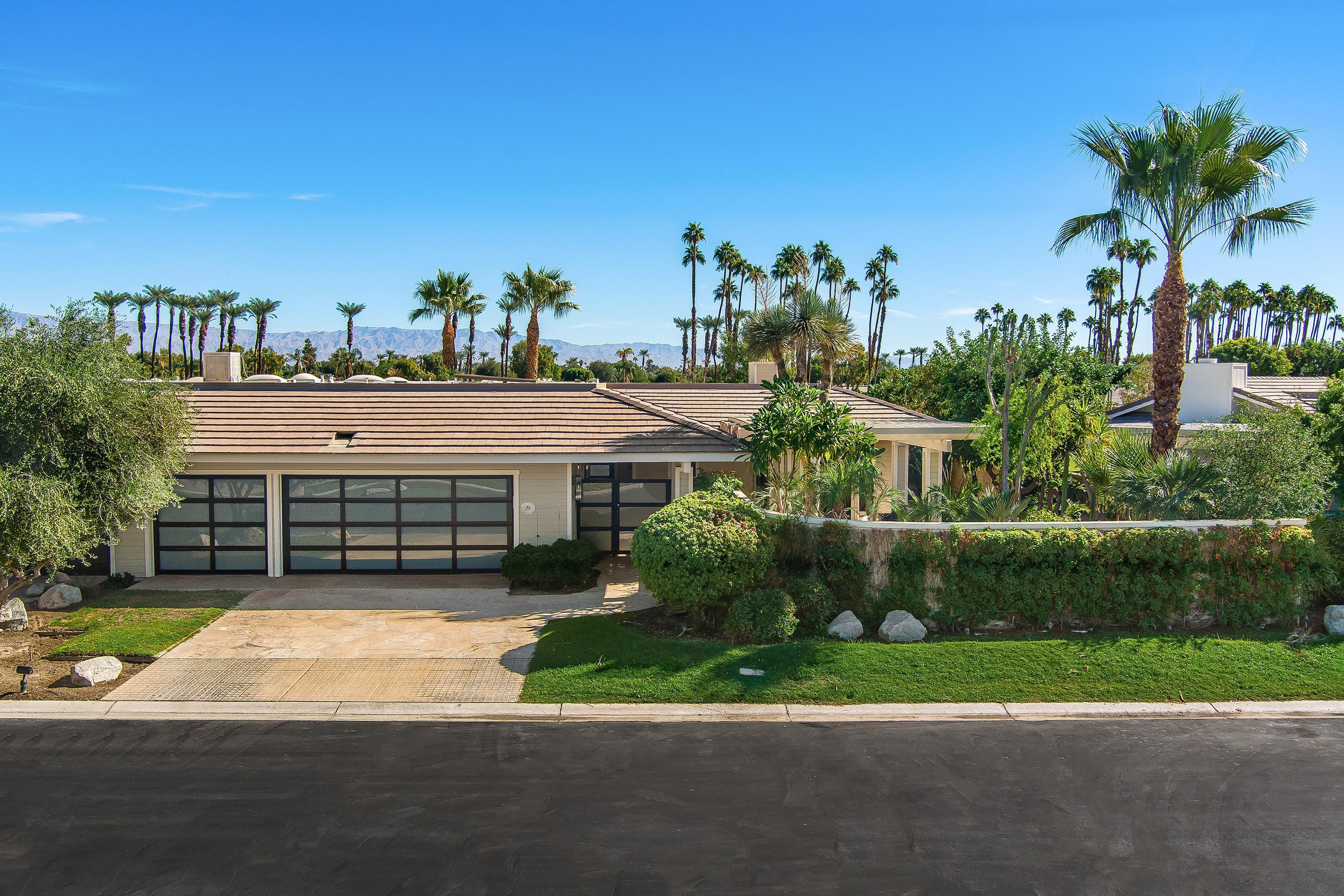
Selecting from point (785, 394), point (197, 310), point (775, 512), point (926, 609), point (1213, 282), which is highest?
point (1213, 282)

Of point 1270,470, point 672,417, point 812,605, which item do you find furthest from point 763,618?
point 1270,470

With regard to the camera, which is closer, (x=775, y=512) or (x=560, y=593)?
(x=775, y=512)

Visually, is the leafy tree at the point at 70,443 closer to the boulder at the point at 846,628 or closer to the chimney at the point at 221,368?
the chimney at the point at 221,368

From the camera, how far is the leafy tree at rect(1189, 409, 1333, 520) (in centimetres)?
1338

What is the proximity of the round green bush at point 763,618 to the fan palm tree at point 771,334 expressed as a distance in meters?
16.0

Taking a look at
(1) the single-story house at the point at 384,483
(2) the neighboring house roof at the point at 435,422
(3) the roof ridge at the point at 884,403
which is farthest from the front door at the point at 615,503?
(3) the roof ridge at the point at 884,403

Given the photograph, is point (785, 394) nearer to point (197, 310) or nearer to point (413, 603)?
point (413, 603)

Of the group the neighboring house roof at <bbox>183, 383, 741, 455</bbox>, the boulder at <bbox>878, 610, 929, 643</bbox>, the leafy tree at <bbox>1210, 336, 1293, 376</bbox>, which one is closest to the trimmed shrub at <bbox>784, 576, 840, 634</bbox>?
the boulder at <bbox>878, 610, 929, 643</bbox>

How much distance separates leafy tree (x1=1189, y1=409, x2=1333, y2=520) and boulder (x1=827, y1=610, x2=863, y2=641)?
19.6 feet

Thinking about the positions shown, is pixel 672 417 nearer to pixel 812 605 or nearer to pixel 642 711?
pixel 812 605

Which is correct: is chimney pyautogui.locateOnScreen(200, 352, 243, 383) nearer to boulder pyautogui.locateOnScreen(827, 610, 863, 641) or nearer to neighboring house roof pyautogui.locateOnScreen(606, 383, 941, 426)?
neighboring house roof pyautogui.locateOnScreen(606, 383, 941, 426)

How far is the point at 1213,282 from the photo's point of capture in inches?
3351

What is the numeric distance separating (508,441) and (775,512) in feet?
17.7

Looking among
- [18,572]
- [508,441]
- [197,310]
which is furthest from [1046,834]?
[197,310]
